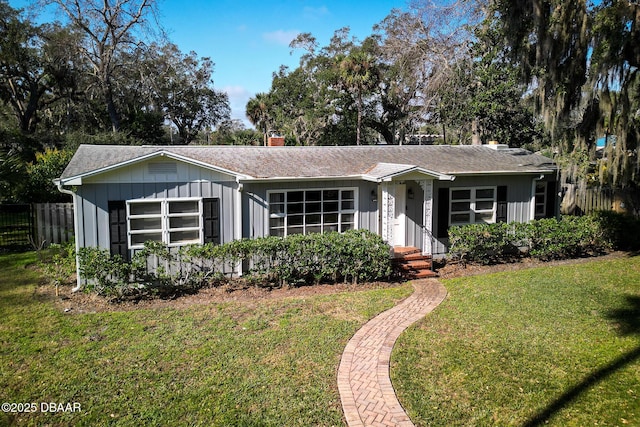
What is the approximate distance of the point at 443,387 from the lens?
5.75 m

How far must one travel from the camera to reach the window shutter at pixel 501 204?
13664 millimetres

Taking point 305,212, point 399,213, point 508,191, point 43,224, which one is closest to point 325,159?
A: point 305,212

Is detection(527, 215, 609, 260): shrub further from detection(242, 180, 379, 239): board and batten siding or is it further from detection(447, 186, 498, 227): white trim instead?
detection(242, 180, 379, 239): board and batten siding

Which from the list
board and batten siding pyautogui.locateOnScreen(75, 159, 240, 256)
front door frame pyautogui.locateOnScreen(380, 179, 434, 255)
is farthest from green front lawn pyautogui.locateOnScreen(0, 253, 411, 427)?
front door frame pyautogui.locateOnScreen(380, 179, 434, 255)

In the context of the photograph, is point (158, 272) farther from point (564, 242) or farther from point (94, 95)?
point (94, 95)

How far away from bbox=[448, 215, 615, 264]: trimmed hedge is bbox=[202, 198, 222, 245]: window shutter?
6493 millimetres

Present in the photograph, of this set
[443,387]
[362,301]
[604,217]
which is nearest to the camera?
[443,387]

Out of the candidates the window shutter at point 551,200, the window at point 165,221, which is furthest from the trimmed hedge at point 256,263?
the window shutter at point 551,200

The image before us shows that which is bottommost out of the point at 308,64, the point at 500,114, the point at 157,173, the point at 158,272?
the point at 158,272

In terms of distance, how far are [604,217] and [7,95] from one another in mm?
35301

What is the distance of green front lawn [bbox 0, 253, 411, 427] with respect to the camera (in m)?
5.19

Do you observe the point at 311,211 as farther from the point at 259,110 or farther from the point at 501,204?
the point at 259,110

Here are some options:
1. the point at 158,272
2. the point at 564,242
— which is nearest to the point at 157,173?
the point at 158,272

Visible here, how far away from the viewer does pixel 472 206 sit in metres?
13.5
